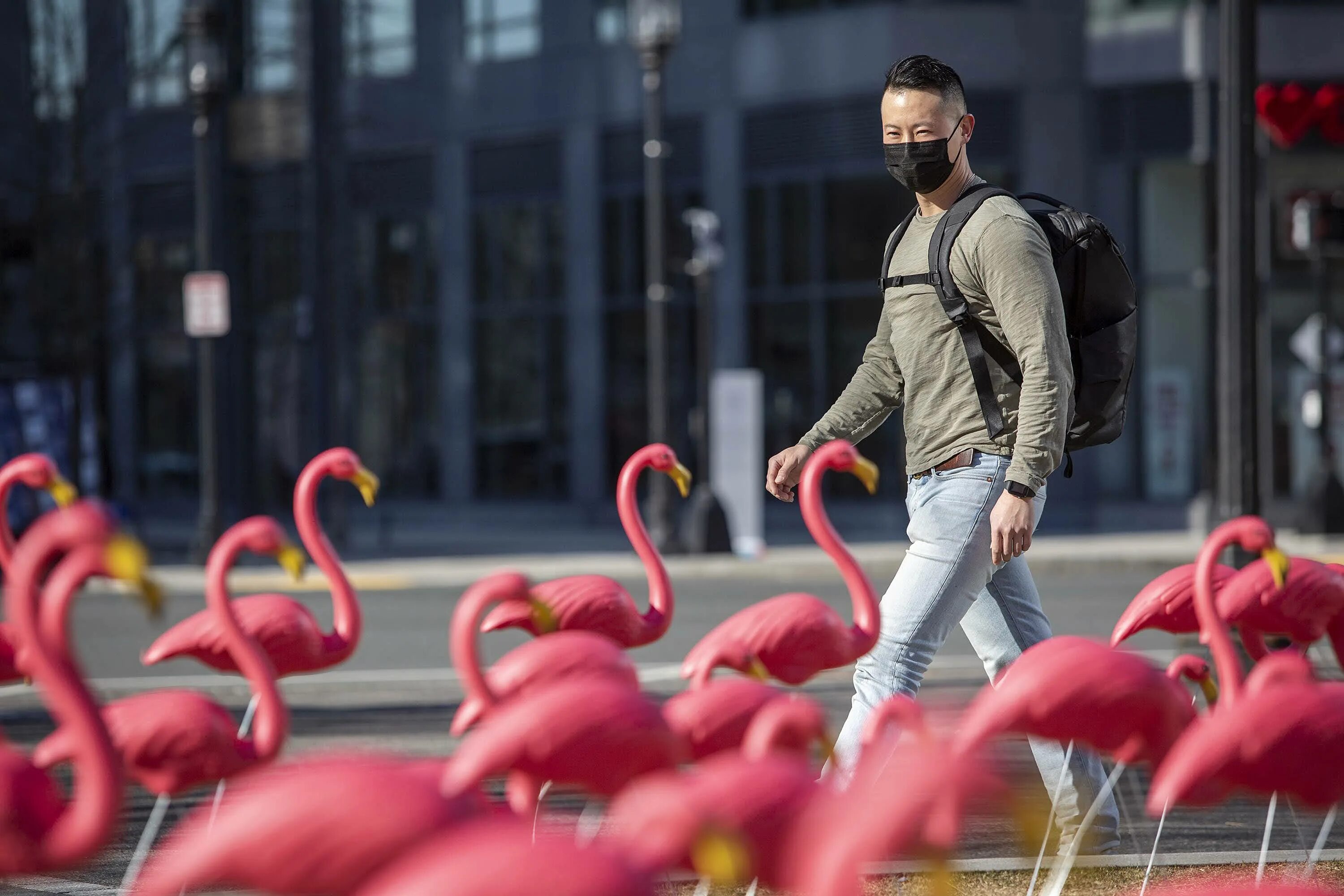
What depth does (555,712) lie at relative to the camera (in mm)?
2980

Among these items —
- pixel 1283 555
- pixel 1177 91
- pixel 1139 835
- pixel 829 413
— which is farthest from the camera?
pixel 1177 91

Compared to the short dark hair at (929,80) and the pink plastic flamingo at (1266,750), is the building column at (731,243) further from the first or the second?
the pink plastic flamingo at (1266,750)

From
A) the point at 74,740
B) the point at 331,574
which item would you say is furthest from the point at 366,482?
the point at 74,740

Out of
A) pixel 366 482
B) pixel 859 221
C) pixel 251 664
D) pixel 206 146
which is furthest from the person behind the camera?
pixel 859 221

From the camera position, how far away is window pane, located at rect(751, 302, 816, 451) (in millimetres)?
22516

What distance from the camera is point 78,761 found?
10.4ft

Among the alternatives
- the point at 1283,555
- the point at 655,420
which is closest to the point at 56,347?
the point at 655,420

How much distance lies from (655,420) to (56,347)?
326 inches

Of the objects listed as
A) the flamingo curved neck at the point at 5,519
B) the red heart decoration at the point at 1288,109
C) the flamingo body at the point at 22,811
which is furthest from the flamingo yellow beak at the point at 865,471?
the red heart decoration at the point at 1288,109

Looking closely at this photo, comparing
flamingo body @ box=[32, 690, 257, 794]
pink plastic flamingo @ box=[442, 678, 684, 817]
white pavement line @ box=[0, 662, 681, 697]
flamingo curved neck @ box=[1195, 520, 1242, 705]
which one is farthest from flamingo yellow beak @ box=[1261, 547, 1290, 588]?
white pavement line @ box=[0, 662, 681, 697]

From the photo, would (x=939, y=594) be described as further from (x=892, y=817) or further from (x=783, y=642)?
(x=892, y=817)

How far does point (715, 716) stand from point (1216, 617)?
4.91 feet

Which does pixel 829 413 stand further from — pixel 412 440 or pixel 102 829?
pixel 412 440

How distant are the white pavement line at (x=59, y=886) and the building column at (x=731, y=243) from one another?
17529 millimetres
